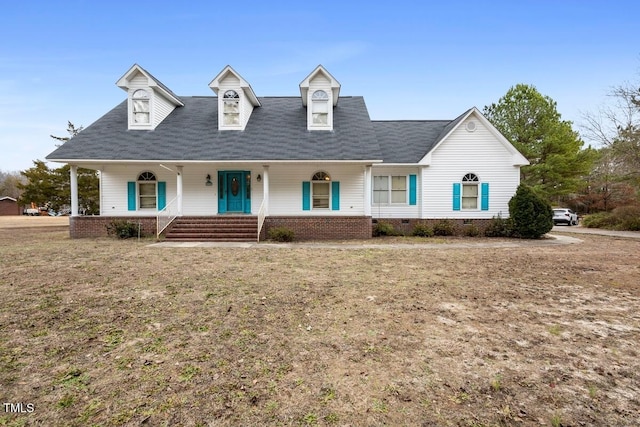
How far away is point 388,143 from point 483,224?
6.86m

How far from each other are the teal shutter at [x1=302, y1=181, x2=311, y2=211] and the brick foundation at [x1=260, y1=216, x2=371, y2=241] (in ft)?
5.50

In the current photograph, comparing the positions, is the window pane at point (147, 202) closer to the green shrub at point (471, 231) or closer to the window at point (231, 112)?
the window at point (231, 112)

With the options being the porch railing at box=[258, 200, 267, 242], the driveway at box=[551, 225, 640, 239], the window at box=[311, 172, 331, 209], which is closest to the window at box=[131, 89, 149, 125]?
the porch railing at box=[258, 200, 267, 242]

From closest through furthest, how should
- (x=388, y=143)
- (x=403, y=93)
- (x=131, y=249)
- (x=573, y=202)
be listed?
(x=131, y=249)
(x=388, y=143)
(x=573, y=202)
(x=403, y=93)

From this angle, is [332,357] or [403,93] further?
[403,93]

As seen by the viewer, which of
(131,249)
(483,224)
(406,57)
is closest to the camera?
(131,249)

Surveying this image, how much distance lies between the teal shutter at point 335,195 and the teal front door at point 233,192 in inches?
171

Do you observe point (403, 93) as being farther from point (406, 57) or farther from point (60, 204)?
point (60, 204)

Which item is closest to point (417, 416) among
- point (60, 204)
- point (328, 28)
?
point (328, 28)

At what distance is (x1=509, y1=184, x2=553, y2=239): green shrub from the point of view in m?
13.8

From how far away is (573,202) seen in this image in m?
34.0

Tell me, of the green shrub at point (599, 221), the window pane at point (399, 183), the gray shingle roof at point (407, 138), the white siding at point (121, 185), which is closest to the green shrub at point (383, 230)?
the window pane at point (399, 183)

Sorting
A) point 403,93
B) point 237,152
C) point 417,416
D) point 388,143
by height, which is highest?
point 403,93

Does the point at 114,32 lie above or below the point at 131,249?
above
